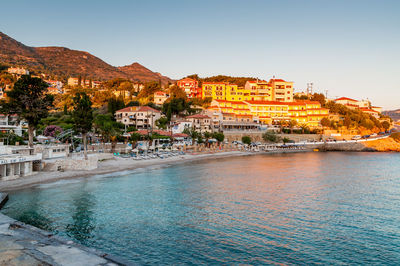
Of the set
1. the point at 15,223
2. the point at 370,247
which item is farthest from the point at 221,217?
the point at 15,223

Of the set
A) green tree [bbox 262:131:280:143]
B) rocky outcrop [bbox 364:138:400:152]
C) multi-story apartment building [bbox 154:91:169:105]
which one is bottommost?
rocky outcrop [bbox 364:138:400:152]

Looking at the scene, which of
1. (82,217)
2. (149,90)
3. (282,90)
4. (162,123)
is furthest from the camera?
(282,90)

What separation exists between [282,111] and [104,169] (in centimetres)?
7533

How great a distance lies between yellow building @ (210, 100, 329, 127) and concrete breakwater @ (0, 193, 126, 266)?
79.3 meters

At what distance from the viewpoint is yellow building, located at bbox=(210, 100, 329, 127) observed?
9239 cm

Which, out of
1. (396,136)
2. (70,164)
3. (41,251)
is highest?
(396,136)

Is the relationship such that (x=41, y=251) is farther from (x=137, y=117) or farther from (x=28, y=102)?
(x=137, y=117)

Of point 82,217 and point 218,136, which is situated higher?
point 218,136

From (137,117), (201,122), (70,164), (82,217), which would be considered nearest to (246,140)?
(201,122)

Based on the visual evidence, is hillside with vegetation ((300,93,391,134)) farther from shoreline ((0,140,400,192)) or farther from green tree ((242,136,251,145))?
shoreline ((0,140,400,192))

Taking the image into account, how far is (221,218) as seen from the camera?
1842 cm

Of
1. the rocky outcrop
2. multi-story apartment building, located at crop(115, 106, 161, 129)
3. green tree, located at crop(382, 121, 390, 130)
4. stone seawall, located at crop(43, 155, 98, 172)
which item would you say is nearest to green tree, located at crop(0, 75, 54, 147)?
stone seawall, located at crop(43, 155, 98, 172)

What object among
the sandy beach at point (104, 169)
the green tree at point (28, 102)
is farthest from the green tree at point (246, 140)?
the green tree at point (28, 102)

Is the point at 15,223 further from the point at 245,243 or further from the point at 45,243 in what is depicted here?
the point at 245,243
